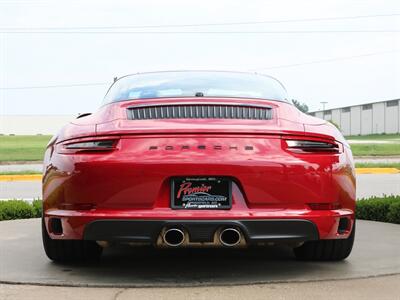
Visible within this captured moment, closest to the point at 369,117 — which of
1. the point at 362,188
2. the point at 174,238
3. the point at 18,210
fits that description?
the point at 362,188

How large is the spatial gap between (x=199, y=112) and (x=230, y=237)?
2.64ft

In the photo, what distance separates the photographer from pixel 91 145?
367 cm

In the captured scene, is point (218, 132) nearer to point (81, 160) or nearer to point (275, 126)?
point (275, 126)

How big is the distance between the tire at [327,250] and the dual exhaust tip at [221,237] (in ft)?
3.31

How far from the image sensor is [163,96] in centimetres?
412

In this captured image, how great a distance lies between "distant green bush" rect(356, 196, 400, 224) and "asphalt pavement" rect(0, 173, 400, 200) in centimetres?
417

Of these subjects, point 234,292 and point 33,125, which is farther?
point 33,125

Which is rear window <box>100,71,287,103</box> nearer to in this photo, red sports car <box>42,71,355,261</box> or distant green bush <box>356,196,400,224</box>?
red sports car <box>42,71,355,261</box>

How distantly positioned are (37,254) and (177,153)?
6.18 ft

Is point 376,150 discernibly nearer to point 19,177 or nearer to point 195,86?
point 19,177

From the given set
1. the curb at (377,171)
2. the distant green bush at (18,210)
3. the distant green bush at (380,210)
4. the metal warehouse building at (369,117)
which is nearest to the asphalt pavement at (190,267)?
the distant green bush at (380,210)

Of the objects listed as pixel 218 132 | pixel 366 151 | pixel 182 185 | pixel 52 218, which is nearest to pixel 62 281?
pixel 52 218

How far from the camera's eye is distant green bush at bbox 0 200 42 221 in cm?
750

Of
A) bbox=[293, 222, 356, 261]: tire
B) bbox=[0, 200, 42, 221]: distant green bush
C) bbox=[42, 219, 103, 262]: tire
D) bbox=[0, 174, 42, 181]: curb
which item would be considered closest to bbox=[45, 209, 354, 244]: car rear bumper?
bbox=[42, 219, 103, 262]: tire
